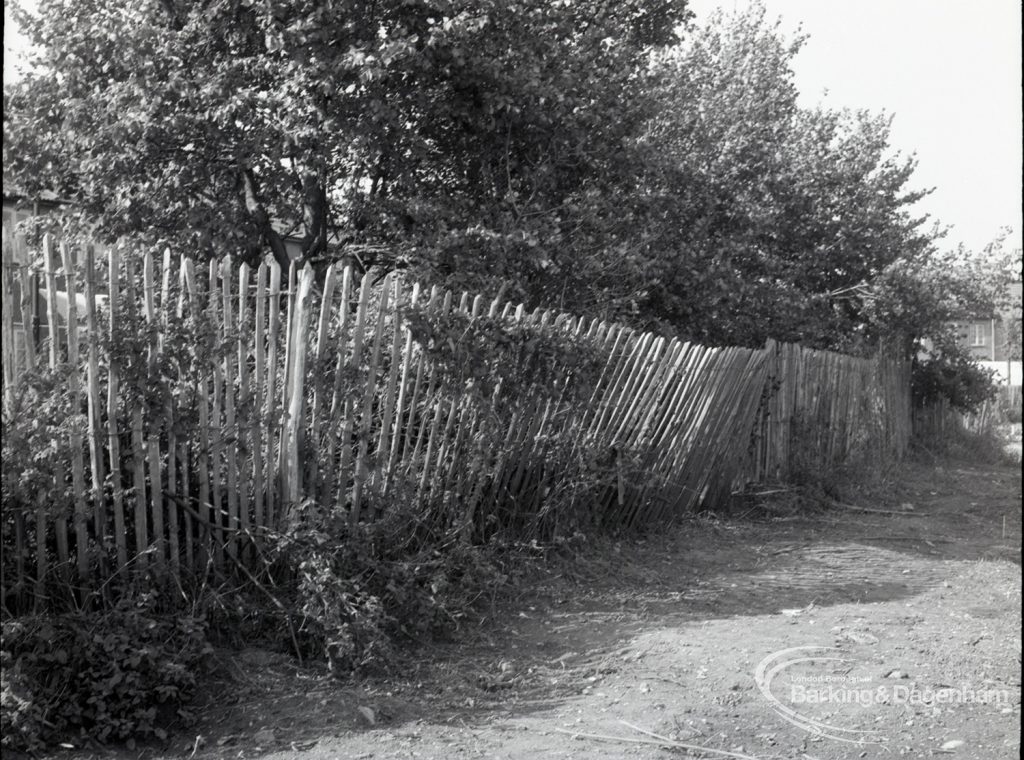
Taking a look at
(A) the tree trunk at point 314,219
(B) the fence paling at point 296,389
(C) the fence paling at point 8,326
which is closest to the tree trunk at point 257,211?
(A) the tree trunk at point 314,219

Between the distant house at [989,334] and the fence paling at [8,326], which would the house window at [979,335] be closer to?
the distant house at [989,334]

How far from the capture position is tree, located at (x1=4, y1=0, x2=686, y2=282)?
Result: 31.1 ft

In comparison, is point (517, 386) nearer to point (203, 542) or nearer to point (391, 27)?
point (203, 542)

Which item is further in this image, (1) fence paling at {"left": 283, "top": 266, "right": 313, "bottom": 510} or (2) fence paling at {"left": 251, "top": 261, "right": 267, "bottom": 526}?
(1) fence paling at {"left": 283, "top": 266, "right": 313, "bottom": 510}

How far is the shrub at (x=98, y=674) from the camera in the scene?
3672mm

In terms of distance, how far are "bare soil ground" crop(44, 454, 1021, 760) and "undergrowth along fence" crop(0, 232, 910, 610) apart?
0.63 meters

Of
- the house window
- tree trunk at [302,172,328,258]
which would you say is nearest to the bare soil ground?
tree trunk at [302,172,328,258]

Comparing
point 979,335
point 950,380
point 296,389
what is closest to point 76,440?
point 296,389

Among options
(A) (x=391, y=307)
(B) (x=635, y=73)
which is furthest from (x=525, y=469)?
(B) (x=635, y=73)

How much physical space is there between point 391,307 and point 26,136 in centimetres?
686

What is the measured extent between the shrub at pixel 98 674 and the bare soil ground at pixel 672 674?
Result: 0.14 meters

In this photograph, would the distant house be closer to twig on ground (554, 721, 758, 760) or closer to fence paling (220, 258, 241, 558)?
twig on ground (554, 721, 758, 760)

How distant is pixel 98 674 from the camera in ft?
12.5

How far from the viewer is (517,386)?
6504 mm
